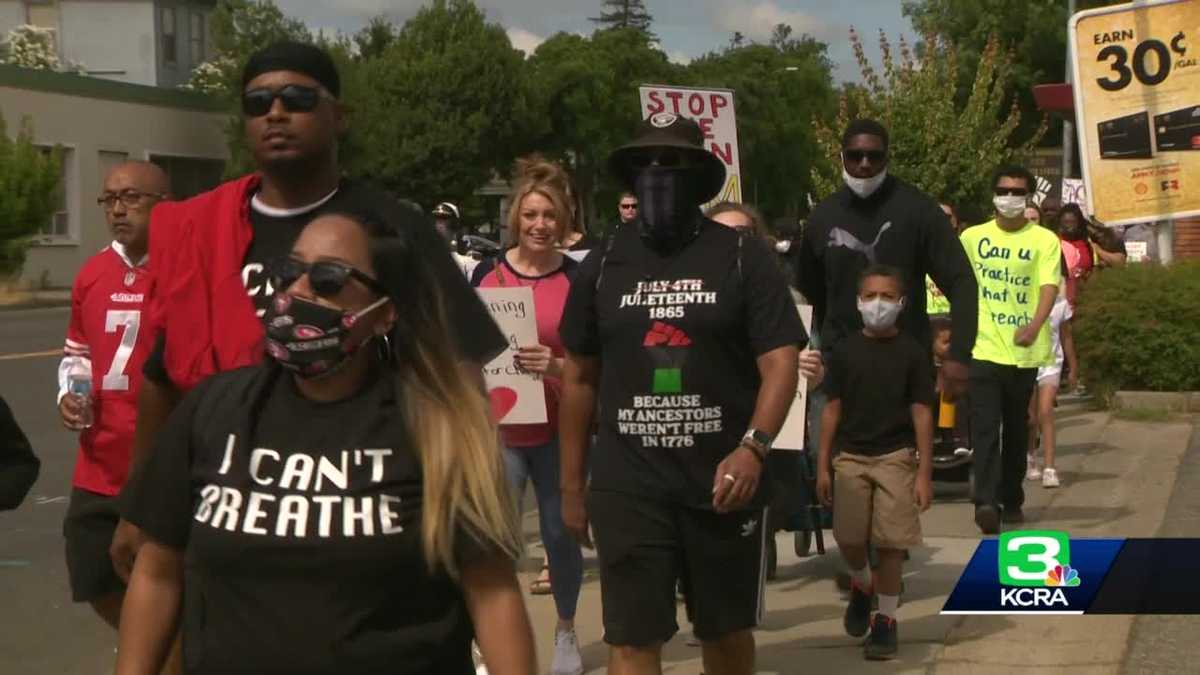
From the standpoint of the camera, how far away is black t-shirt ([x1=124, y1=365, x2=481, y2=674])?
302 cm

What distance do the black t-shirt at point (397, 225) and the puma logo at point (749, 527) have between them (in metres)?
1.64

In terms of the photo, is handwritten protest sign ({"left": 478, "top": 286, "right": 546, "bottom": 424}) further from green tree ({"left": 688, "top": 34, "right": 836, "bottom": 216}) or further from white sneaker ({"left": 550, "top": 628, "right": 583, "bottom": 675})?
green tree ({"left": 688, "top": 34, "right": 836, "bottom": 216})

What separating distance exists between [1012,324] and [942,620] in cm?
303

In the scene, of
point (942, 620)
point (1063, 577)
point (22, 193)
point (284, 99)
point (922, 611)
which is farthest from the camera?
point (22, 193)

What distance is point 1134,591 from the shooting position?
A: 27.5 ft

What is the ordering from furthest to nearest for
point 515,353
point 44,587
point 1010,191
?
point 1010,191 → point 44,587 → point 515,353

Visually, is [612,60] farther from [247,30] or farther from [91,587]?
[91,587]

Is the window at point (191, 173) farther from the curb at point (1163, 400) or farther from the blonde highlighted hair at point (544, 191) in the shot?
the blonde highlighted hair at point (544, 191)

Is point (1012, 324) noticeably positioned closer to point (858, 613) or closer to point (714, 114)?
point (714, 114)

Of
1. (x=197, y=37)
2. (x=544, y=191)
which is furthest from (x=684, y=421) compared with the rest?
(x=197, y=37)

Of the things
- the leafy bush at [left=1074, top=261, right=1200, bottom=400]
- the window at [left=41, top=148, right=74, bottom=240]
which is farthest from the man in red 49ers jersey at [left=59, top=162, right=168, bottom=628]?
the window at [left=41, top=148, right=74, bottom=240]

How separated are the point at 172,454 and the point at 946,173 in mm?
21108

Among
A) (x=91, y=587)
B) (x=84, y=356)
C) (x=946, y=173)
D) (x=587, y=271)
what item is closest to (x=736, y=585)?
(x=587, y=271)

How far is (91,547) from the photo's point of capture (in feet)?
18.7
